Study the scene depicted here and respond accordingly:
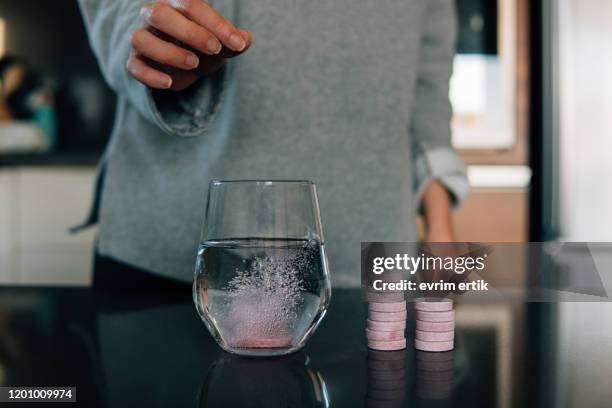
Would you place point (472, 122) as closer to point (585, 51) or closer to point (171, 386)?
point (585, 51)

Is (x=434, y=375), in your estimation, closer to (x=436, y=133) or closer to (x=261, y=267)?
(x=261, y=267)

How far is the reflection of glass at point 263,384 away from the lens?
1.36 feet

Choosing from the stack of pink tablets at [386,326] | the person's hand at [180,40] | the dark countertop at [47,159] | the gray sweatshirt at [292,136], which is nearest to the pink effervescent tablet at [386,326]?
the stack of pink tablets at [386,326]

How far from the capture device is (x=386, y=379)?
0.46 metres

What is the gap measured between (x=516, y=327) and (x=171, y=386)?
323 millimetres

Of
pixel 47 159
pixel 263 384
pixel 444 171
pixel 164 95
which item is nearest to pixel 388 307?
pixel 263 384

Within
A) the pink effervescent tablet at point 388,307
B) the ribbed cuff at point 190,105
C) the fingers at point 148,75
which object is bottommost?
the pink effervescent tablet at point 388,307

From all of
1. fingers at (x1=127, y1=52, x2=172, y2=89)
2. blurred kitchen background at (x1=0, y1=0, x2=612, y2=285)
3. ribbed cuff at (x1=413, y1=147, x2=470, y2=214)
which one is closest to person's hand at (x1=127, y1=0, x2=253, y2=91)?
fingers at (x1=127, y1=52, x2=172, y2=89)

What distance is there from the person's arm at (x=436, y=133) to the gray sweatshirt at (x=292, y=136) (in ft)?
0.19

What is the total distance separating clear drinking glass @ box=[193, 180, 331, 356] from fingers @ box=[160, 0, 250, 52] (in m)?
0.11

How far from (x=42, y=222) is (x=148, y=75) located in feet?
6.09

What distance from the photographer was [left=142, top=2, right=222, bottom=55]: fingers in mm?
555

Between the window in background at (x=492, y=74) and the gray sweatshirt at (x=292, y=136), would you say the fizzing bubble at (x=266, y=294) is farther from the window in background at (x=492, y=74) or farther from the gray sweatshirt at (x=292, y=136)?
the window in background at (x=492, y=74)

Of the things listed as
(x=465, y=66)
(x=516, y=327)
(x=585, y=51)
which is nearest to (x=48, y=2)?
(x=465, y=66)
